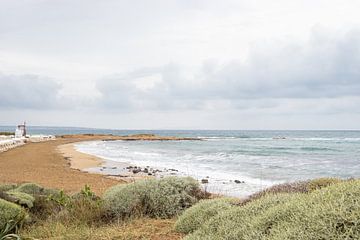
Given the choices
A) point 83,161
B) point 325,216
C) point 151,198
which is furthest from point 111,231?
point 83,161

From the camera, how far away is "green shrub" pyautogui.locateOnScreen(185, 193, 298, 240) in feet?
14.6

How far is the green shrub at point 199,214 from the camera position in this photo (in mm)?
5816

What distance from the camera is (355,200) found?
357 cm

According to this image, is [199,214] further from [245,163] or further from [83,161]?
[83,161]

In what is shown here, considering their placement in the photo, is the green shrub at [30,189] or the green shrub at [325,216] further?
the green shrub at [30,189]

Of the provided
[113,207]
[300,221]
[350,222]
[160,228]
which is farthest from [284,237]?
[113,207]

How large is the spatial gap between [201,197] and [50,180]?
11403mm

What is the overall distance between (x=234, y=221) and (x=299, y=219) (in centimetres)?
124

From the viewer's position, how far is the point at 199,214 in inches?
236

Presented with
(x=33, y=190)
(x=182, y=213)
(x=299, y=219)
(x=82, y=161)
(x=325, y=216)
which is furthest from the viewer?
(x=82, y=161)

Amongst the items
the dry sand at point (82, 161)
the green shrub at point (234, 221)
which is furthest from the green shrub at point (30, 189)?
the dry sand at point (82, 161)

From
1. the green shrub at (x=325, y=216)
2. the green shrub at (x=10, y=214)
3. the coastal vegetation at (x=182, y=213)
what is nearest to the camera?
the green shrub at (x=325, y=216)

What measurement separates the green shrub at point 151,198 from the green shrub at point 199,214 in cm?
127

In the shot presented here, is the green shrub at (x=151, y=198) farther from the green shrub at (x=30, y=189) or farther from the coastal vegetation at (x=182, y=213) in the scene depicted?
the green shrub at (x=30, y=189)
